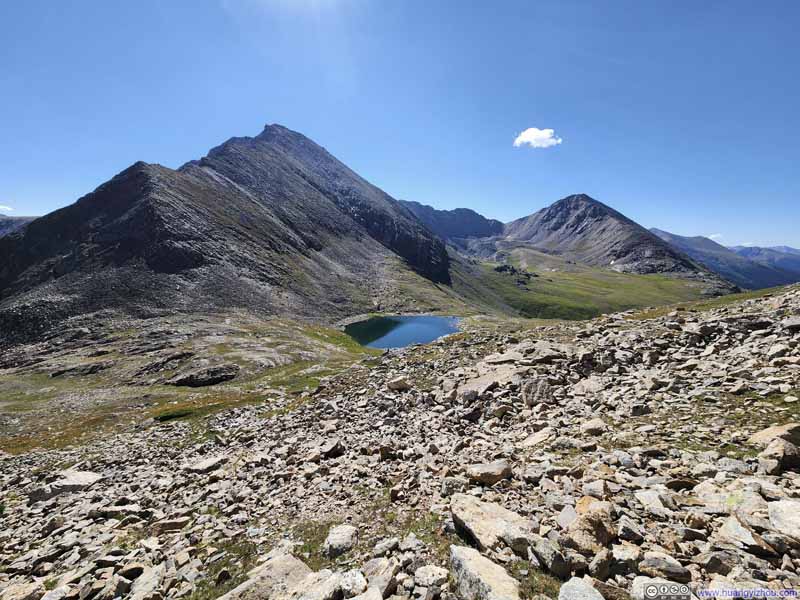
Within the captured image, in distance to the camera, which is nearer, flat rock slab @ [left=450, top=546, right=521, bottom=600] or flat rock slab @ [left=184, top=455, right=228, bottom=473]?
flat rock slab @ [left=450, top=546, right=521, bottom=600]

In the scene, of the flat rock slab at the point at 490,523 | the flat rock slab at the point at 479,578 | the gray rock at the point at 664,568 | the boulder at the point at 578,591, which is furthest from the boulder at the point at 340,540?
the gray rock at the point at 664,568

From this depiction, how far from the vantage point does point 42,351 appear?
269 feet

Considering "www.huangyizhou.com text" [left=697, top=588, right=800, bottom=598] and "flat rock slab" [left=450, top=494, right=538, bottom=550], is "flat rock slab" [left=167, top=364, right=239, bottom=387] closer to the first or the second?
"flat rock slab" [left=450, top=494, right=538, bottom=550]

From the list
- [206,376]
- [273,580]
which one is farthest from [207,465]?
[206,376]

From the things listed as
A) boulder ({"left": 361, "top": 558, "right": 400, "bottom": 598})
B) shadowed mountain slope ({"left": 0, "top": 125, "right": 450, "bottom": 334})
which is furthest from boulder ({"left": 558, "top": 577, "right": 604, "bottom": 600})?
shadowed mountain slope ({"left": 0, "top": 125, "right": 450, "bottom": 334})

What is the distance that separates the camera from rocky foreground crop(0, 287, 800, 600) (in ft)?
24.6

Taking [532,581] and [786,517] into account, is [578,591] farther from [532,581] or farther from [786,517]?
[786,517]

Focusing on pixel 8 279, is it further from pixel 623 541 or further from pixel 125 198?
pixel 623 541

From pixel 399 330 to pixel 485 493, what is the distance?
121 metres

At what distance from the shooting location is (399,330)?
13238 cm

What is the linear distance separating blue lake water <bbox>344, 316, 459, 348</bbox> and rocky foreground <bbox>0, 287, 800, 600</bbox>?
86440 mm

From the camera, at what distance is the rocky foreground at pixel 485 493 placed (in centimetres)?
748

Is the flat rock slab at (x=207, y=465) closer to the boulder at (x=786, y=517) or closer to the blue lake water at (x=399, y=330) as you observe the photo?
the boulder at (x=786, y=517)

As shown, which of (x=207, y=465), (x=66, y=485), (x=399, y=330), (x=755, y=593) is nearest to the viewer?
(x=755, y=593)
